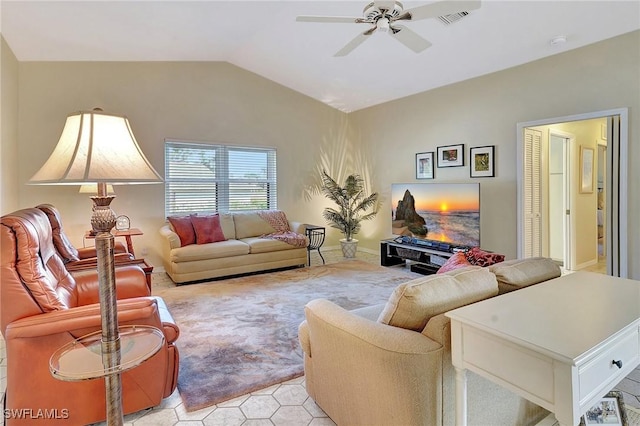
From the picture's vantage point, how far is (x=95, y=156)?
1.28 meters

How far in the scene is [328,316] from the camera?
1697 mm

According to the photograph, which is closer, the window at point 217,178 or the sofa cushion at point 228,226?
the sofa cushion at point 228,226

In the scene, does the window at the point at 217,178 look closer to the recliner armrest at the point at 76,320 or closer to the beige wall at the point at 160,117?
the beige wall at the point at 160,117

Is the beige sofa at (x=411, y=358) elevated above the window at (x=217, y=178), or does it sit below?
below

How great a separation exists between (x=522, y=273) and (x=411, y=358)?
0.81 metres

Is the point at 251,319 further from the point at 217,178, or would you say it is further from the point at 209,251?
the point at 217,178

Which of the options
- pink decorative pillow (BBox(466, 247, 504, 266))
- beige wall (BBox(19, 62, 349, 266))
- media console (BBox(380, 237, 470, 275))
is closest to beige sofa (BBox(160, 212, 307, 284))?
beige wall (BBox(19, 62, 349, 266))

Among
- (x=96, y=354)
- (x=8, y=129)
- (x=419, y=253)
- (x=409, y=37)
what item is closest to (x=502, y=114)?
(x=419, y=253)

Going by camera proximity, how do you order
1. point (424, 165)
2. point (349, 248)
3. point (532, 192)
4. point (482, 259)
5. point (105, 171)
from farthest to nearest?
point (349, 248) → point (424, 165) → point (532, 192) → point (482, 259) → point (105, 171)

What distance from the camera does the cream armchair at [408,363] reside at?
1.32 m

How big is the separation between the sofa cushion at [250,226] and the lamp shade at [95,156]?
407 cm

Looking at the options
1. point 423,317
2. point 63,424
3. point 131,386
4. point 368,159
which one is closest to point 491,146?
point 368,159

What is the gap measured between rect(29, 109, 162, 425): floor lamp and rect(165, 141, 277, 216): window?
418 centimetres

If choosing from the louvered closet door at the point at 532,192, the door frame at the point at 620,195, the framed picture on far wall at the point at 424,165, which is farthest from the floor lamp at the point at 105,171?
the framed picture on far wall at the point at 424,165
